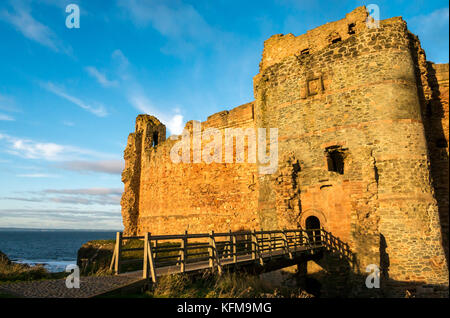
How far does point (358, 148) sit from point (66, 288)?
1118 cm

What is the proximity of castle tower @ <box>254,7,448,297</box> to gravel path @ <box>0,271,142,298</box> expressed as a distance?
8868 millimetres

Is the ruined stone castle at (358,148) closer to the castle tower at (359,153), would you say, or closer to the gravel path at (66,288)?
the castle tower at (359,153)

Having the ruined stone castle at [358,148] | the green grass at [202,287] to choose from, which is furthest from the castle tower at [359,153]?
the green grass at [202,287]

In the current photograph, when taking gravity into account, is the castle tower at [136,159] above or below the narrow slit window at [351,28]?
below

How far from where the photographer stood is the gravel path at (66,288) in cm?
536

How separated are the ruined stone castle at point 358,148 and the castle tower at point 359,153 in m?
0.04

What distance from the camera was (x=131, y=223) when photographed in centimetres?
2472

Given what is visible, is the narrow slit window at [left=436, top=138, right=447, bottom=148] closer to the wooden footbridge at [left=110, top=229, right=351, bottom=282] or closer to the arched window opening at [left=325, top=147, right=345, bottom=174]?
the arched window opening at [left=325, top=147, right=345, bottom=174]

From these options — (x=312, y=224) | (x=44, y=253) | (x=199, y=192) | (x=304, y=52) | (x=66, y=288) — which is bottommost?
(x=44, y=253)

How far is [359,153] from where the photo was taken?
1284cm

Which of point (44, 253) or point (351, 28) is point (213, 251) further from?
point (44, 253)

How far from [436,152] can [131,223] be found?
66.1 feet

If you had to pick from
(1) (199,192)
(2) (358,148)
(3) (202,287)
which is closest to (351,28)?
(2) (358,148)
